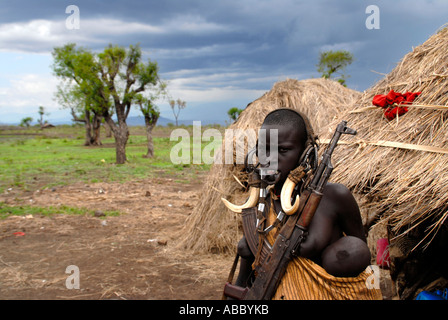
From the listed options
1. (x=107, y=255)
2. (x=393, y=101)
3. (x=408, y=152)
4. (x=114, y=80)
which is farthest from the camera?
(x=114, y=80)

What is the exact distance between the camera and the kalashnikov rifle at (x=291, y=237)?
1.87 metres

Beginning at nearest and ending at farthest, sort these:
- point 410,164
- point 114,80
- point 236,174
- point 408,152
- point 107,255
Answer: point 410,164
point 408,152
point 236,174
point 107,255
point 114,80

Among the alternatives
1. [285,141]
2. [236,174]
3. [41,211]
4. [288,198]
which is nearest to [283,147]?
[285,141]

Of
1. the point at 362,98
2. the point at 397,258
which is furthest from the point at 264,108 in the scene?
the point at 397,258

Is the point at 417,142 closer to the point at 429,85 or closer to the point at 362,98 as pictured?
the point at 429,85

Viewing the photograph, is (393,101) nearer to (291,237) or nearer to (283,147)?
(283,147)

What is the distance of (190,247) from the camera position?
20.6 feet

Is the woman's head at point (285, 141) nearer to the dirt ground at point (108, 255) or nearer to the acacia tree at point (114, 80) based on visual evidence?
the dirt ground at point (108, 255)

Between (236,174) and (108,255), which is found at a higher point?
(236,174)

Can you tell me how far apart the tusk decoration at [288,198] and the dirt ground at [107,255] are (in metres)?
3.26

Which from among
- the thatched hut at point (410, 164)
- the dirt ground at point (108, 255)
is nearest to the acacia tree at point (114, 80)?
the dirt ground at point (108, 255)

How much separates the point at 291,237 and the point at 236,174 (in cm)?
392

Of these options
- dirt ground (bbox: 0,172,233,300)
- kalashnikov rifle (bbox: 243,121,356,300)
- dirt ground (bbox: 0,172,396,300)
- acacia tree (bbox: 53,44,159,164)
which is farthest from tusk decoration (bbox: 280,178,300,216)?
acacia tree (bbox: 53,44,159,164)

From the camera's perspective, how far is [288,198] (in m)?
1.88
